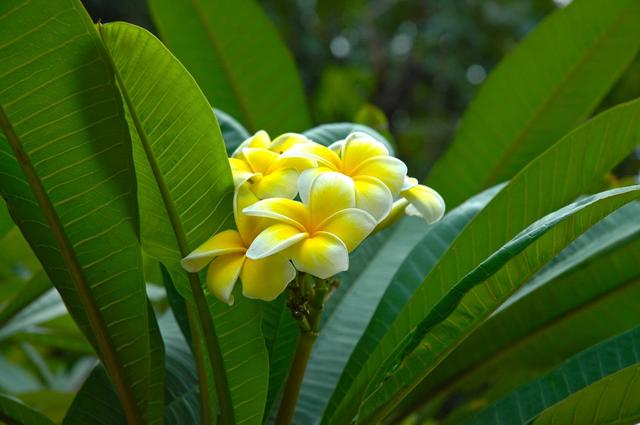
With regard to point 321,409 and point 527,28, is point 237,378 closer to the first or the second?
point 321,409

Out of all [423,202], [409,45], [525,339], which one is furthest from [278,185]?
[409,45]

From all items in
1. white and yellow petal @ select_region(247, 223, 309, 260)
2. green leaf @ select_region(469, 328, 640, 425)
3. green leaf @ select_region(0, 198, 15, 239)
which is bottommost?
green leaf @ select_region(469, 328, 640, 425)

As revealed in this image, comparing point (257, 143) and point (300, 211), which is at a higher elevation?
point (257, 143)

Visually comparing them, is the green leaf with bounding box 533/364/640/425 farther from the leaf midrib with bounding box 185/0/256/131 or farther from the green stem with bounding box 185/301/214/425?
the leaf midrib with bounding box 185/0/256/131

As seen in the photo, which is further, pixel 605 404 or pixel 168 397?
pixel 168 397

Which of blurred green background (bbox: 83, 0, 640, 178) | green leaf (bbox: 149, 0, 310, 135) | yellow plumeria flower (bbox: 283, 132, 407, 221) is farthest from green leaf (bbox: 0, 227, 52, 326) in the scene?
blurred green background (bbox: 83, 0, 640, 178)

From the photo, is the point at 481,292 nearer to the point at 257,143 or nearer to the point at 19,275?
the point at 257,143

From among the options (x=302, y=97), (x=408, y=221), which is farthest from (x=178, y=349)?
(x=302, y=97)
